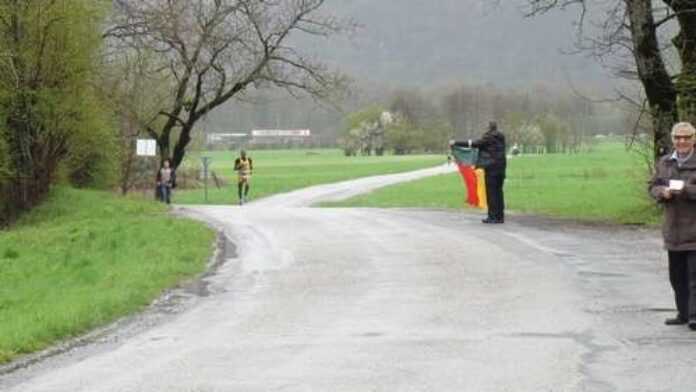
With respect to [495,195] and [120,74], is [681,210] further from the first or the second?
[120,74]

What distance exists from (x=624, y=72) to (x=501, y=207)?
440 centimetres

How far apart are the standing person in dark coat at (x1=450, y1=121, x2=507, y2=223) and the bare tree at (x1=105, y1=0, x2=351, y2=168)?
2238 centimetres

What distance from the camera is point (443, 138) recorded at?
506 feet

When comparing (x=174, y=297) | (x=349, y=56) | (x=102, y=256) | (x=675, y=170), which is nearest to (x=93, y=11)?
(x=102, y=256)

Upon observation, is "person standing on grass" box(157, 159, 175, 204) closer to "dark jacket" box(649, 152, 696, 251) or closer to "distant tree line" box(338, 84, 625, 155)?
"dark jacket" box(649, 152, 696, 251)

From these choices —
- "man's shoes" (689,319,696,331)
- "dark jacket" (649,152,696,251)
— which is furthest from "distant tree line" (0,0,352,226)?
"man's shoes" (689,319,696,331)

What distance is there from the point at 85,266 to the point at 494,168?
25.9 feet

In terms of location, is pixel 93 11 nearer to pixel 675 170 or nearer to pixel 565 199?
pixel 565 199

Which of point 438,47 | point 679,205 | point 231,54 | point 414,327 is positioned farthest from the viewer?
point 438,47

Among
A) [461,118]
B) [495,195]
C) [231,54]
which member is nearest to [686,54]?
[495,195]

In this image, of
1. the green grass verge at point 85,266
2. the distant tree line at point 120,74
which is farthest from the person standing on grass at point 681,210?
the distant tree line at point 120,74

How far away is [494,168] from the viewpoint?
20.7 meters

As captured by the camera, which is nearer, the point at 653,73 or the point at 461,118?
the point at 653,73

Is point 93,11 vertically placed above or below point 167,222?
above
